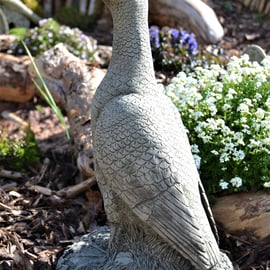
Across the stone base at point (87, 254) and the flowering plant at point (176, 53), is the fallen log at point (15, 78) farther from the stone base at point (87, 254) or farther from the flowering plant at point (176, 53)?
the stone base at point (87, 254)

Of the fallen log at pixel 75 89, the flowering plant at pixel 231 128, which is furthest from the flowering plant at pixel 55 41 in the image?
the flowering plant at pixel 231 128

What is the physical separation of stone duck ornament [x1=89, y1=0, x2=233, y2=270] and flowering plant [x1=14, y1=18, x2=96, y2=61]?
350cm

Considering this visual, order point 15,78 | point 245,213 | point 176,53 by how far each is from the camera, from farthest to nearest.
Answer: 1. point 176,53
2. point 15,78
3. point 245,213

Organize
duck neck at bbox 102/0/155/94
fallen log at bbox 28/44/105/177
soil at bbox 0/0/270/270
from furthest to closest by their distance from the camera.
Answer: fallen log at bbox 28/44/105/177
soil at bbox 0/0/270/270
duck neck at bbox 102/0/155/94

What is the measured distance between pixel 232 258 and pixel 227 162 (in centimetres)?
65

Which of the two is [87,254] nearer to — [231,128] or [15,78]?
[231,128]

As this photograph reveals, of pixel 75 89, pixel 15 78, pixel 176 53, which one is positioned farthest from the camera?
pixel 176 53

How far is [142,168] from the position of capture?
102 inches

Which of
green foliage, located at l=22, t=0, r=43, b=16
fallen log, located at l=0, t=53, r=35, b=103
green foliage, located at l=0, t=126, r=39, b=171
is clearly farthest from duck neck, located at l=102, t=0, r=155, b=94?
green foliage, located at l=22, t=0, r=43, b=16

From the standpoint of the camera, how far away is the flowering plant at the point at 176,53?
5902 millimetres

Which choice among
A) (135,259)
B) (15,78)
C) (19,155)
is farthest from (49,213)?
(15,78)

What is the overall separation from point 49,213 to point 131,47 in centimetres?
182

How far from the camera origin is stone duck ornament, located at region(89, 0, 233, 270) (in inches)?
102

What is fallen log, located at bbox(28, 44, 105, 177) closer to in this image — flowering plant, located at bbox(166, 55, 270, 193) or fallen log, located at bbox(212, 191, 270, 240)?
flowering plant, located at bbox(166, 55, 270, 193)
